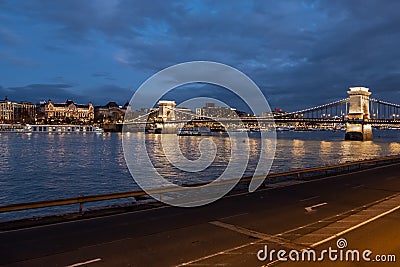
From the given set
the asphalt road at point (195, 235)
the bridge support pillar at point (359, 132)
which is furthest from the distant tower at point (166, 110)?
the asphalt road at point (195, 235)

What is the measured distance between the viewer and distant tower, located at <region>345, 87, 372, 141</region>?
5251 inches

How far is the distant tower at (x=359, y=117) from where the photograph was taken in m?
133

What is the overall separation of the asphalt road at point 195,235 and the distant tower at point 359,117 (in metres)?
123

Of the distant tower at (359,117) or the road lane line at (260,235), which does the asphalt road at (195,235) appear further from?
the distant tower at (359,117)

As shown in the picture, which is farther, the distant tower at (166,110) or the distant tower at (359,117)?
the distant tower at (166,110)

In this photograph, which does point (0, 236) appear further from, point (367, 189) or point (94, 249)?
point (367, 189)

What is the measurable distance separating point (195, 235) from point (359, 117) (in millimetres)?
137925

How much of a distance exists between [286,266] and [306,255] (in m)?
0.90

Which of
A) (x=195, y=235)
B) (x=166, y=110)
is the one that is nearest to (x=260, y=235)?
(x=195, y=235)

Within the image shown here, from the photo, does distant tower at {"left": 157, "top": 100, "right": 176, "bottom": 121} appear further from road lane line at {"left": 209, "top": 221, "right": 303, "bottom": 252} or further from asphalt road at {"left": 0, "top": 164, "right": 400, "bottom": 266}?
road lane line at {"left": 209, "top": 221, "right": 303, "bottom": 252}

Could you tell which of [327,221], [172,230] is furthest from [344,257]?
[172,230]

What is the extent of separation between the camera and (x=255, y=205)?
14773 millimetres

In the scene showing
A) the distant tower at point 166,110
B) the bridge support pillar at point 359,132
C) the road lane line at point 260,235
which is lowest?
the road lane line at point 260,235

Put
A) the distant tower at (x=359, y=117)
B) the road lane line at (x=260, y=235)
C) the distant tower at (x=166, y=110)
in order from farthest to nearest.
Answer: the distant tower at (x=166, y=110), the distant tower at (x=359, y=117), the road lane line at (x=260, y=235)
